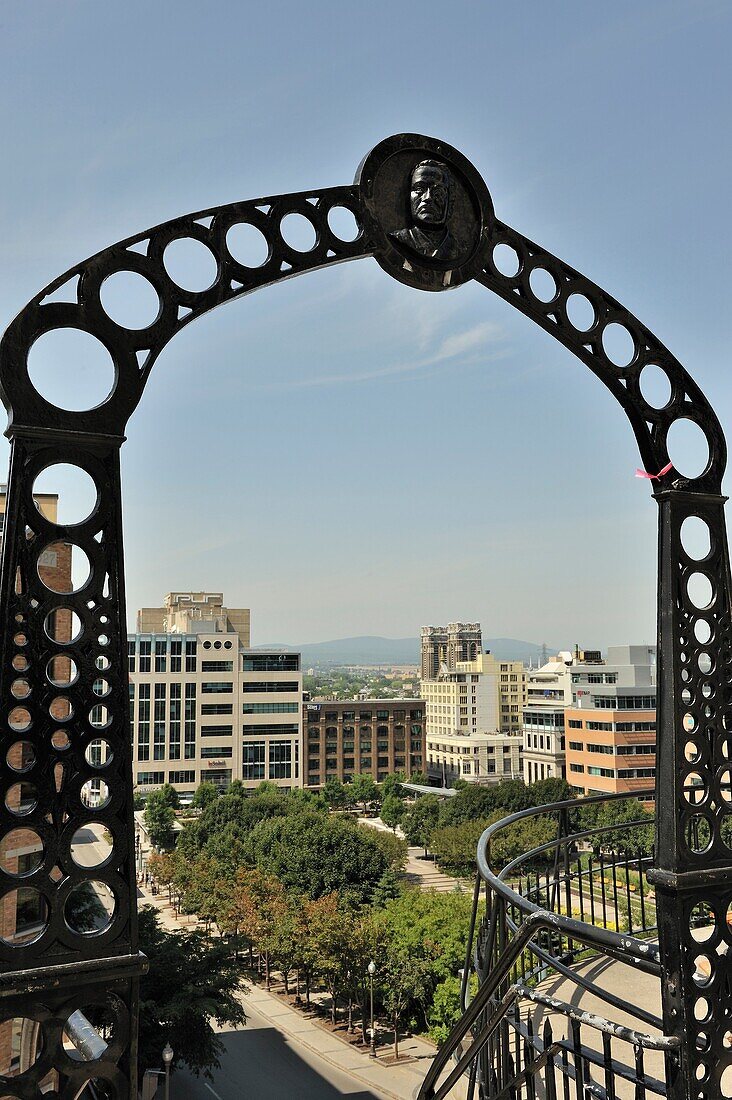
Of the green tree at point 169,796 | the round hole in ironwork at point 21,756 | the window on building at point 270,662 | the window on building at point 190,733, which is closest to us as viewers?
the round hole in ironwork at point 21,756

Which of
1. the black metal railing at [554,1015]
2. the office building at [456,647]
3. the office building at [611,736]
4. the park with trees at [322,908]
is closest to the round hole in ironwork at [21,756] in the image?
the black metal railing at [554,1015]

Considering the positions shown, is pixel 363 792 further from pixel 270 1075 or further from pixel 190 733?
pixel 270 1075

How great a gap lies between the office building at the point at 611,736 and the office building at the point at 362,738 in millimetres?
16213

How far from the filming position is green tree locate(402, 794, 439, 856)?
147 ft

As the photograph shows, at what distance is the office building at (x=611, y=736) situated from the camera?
5000 centimetres

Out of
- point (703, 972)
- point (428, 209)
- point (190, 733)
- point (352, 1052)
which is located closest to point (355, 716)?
point (190, 733)

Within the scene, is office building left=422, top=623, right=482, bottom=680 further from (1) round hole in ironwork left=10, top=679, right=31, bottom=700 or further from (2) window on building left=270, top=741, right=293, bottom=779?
(1) round hole in ironwork left=10, top=679, right=31, bottom=700

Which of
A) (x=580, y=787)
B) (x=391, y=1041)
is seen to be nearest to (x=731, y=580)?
(x=391, y=1041)

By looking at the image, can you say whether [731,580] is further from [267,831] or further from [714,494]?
[267,831]

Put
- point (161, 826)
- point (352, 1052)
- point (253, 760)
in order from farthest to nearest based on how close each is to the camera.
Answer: point (253, 760)
point (161, 826)
point (352, 1052)

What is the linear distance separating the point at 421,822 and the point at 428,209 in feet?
148

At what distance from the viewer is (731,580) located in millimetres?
3305

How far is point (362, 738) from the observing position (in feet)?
218

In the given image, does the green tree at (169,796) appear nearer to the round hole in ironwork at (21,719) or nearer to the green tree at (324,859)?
the green tree at (324,859)
